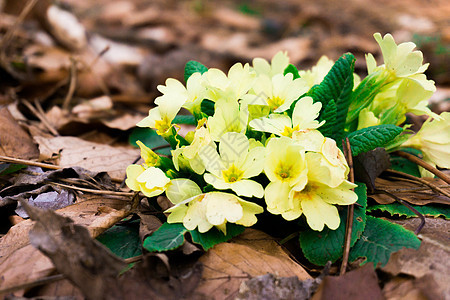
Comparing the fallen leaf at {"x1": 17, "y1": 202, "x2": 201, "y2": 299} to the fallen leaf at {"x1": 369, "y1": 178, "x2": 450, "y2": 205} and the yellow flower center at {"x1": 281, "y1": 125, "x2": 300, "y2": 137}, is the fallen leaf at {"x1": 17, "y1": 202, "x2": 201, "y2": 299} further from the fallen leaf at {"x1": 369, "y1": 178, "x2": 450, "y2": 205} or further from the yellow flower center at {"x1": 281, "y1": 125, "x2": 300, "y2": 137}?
the fallen leaf at {"x1": 369, "y1": 178, "x2": 450, "y2": 205}

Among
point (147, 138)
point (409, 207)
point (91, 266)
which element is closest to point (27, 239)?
point (91, 266)

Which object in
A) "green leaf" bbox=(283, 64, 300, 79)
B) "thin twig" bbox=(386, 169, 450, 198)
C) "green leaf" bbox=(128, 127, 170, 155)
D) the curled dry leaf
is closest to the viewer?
the curled dry leaf

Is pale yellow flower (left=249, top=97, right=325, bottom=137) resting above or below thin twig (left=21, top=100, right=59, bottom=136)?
above

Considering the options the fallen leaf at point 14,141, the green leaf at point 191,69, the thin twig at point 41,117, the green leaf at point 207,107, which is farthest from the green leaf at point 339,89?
the thin twig at point 41,117

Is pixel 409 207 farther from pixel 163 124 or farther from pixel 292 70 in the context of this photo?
pixel 163 124

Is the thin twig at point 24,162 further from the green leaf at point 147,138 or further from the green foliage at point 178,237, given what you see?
the green foliage at point 178,237

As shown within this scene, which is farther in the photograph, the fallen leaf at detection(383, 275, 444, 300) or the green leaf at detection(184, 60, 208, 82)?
the green leaf at detection(184, 60, 208, 82)

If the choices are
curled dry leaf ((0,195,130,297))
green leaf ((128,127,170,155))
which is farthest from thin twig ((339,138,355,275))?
green leaf ((128,127,170,155))

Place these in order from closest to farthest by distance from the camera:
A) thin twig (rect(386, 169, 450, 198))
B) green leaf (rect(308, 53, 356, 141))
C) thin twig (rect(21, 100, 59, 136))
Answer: green leaf (rect(308, 53, 356, 141))
thin twig (rect(386, 169, 450, 198))
thin twig (rect(21, 100, 59, 136))
